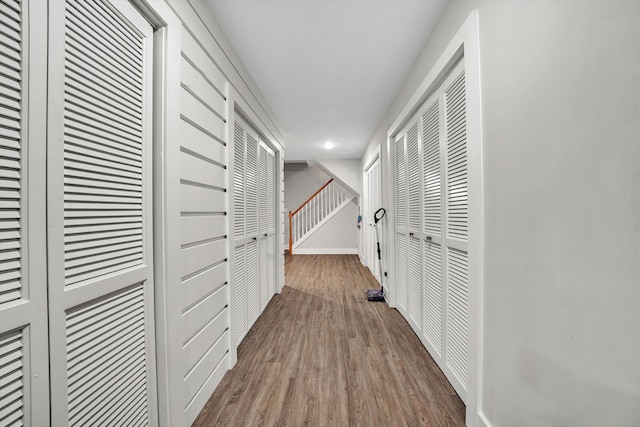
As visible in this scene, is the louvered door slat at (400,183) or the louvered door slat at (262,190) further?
the louvered door slat at (262,190)

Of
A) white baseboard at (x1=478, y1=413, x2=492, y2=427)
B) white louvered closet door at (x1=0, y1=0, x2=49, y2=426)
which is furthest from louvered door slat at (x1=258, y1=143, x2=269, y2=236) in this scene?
white baseboard at (x1=478, y1=413, x2=492, y2=427)

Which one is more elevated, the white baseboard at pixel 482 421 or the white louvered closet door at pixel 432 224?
the white louvered closet door at pixel 432 224

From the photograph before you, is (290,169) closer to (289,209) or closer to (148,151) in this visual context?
(289,209)

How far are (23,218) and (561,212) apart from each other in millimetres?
1573

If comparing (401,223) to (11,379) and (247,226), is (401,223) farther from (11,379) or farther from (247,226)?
(11,379)

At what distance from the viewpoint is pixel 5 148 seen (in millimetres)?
699

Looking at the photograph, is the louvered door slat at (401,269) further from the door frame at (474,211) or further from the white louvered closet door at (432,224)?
the door frame at (474,211)

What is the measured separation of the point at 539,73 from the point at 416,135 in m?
1.57

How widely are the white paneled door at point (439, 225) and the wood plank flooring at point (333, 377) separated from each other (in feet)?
0.58

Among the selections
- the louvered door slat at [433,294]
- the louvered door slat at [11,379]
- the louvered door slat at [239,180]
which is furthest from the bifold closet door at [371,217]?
the louvered door slat at [11,379]

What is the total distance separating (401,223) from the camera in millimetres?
3031

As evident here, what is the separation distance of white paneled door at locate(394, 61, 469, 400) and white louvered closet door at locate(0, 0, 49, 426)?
5.84 ft

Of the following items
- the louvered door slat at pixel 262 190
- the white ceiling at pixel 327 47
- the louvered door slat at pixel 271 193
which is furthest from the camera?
the louvered door slat at pixel 271 193

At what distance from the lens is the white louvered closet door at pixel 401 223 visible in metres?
2.87
